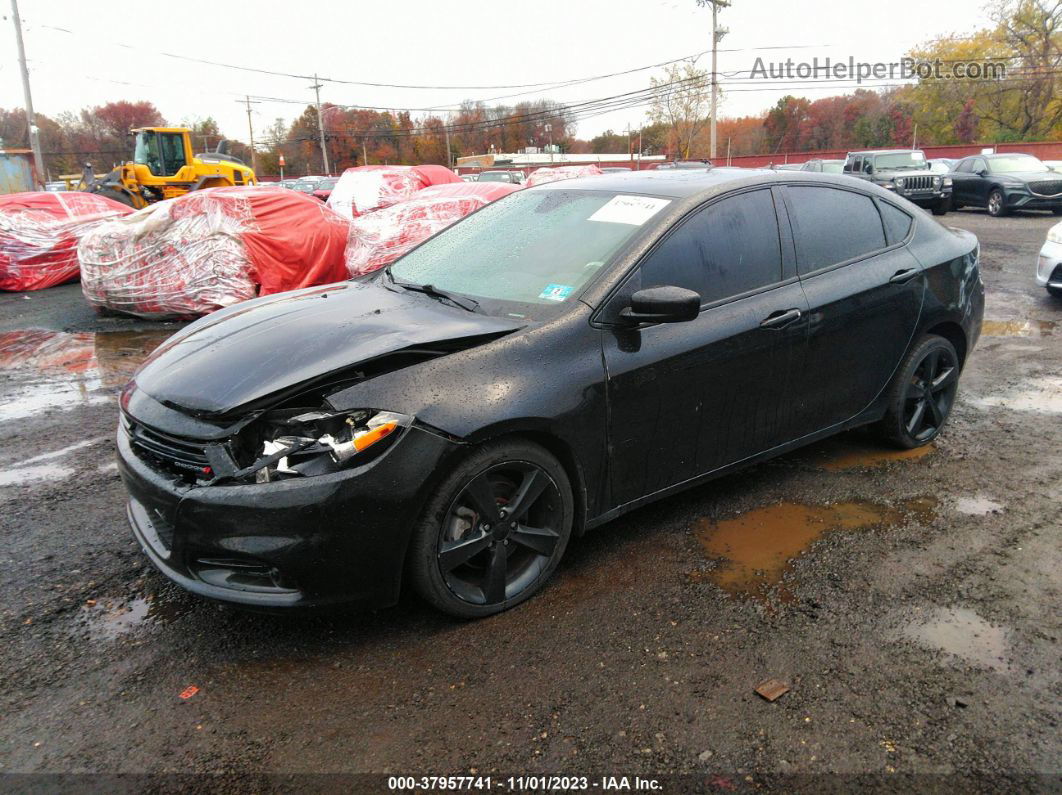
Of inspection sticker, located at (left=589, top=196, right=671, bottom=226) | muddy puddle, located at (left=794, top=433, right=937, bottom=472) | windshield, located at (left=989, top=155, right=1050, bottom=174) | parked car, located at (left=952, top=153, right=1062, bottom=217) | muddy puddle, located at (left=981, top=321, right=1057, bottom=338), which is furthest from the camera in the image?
windshield, located at (left=989, top=155, right=1050, bottom=174)

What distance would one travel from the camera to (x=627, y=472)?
3.27m

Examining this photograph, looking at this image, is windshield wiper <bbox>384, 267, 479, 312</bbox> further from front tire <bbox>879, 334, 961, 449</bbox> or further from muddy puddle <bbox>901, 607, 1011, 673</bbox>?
front tire <bbox>879, 334, 961, 449</bbox>

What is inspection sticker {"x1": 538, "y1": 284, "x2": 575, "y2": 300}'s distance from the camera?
128 inches

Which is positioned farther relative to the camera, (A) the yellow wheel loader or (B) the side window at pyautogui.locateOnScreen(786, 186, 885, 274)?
(A) the yellow wheel loader

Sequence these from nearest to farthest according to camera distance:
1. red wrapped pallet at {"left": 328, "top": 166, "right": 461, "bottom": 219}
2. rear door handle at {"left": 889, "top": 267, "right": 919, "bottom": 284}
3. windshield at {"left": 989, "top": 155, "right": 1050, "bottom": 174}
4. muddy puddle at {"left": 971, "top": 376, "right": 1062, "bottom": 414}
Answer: rear door handle at {"left": 889, "top": 267, "right": 919, "bottom": 284} < muddy puddle at {"left": 971, "top": 376, "right": 1062, "bottom": 414} < red wrapped pallet at {"left": 328, "top": 166, "right": 461, "bottom": 219} < windshield at {"left": 989, "top": 155, "right": 1050, "bottom": 174}

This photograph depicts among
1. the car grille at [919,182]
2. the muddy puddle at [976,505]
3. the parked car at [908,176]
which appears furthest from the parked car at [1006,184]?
the muddy puddle at [976,505]

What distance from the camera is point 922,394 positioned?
14.8 ft

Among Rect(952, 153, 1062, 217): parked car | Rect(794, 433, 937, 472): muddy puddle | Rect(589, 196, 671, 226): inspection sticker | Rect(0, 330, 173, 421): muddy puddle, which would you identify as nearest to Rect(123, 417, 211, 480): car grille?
Rect(589, 196, 671, 226): inspection sticker

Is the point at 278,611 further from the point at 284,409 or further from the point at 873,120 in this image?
the point at 873,120

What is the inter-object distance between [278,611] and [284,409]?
0.68m

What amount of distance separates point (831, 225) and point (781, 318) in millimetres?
788

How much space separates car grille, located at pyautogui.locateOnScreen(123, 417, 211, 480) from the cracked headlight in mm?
183

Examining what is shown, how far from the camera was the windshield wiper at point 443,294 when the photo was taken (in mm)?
3344

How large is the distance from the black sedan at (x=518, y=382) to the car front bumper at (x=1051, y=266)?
5210 millimetres
